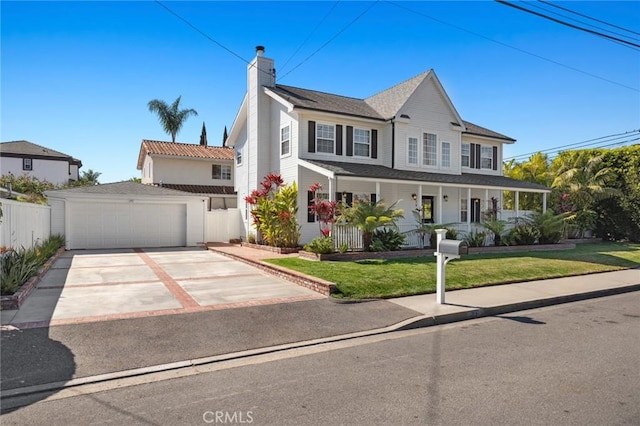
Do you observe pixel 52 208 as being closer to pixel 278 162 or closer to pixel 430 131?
pixel 278 162

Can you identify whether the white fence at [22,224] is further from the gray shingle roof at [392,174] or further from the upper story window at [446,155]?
the upper story window at [446,155]

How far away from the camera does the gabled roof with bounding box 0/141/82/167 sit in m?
38.5

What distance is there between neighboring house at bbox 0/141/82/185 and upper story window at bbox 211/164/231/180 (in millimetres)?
19232

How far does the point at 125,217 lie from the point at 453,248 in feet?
54.5

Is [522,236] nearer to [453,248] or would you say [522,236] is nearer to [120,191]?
[453,248]

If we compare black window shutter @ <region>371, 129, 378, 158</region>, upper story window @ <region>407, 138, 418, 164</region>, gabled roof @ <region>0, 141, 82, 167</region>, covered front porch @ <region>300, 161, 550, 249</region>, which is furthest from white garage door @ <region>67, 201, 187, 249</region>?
gabled roof @ <region>0, 141, 82, 167</region>

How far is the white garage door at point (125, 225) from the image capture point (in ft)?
60.0

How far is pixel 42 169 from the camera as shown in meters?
39.4

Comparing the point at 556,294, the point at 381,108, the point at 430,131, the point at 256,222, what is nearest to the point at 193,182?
the point at 256,222

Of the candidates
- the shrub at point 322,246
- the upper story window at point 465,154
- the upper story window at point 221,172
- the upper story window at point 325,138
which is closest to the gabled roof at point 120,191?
the upper story window at point 325,138

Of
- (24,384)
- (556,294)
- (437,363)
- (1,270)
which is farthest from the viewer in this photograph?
(556,294)

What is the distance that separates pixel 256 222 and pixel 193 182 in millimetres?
12491

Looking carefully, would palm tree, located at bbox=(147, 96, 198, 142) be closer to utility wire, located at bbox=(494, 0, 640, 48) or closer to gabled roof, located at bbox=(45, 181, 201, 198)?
gabled roof, located at bbox=(45, 181, 201, 198)

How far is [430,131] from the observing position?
20.3m
